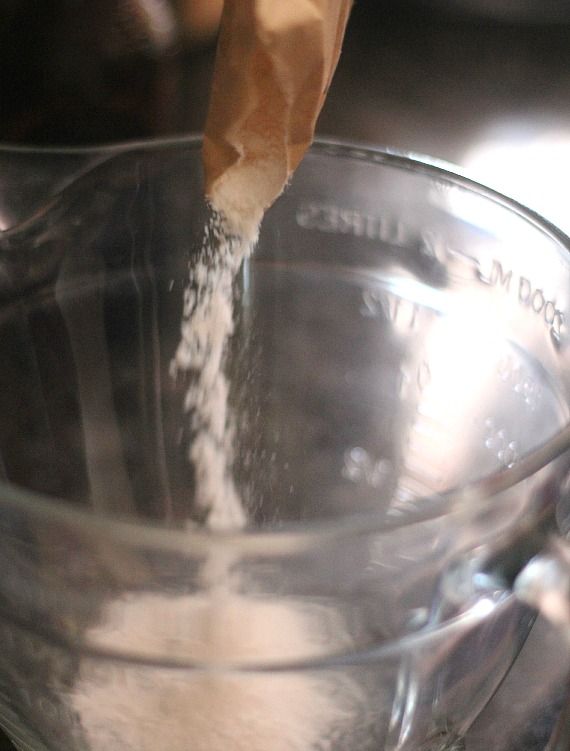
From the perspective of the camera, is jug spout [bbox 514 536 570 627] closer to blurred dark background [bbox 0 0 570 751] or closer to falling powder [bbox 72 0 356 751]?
falling powder [bbox 72 0 356 751]

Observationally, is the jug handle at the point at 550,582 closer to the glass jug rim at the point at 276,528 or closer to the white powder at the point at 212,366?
the glass jug rim at the point at 276,528

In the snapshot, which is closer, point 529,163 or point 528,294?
point 528,294

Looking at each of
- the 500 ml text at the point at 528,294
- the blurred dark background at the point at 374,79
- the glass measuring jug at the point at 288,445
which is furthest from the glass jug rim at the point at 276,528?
the blurred dark background at the point at 374,79

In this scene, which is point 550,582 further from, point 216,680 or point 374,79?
point 374,79

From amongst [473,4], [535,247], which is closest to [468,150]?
[473,4]

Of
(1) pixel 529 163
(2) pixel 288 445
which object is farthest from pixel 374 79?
(2) pixel 288 445

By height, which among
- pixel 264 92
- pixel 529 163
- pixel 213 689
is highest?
pixel 529 163

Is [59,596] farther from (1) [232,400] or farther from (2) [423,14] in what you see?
(2) [423,14]
